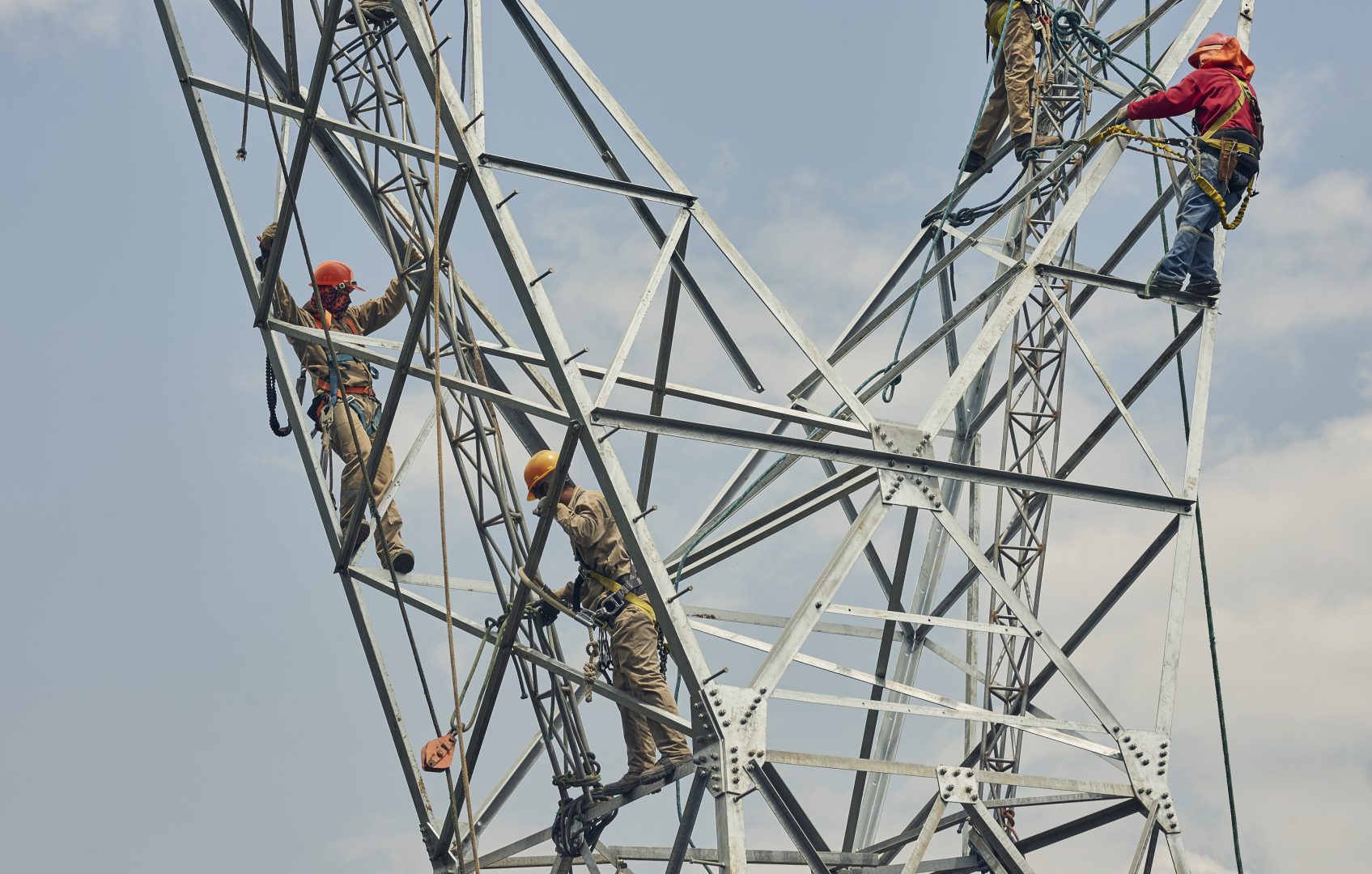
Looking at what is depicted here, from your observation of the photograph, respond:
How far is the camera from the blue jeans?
1559 cm

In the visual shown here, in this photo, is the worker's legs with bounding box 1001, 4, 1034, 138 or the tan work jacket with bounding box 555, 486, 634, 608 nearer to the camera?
the tan work jacket with bounding box 555, 486, 634, 608

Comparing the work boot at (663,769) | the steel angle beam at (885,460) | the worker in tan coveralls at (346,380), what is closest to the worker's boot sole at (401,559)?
the worker in tan coveralls at (346,380)

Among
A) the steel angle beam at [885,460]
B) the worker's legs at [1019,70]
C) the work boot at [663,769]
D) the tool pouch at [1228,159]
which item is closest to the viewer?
the steel angle beam at [885,460]

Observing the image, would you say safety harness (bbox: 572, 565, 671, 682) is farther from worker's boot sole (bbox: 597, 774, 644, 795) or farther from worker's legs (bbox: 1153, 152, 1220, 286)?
worker's legs (bbox: 1153, 152, 1220, 286)

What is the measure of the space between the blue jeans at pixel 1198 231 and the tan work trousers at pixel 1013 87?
2084 mm

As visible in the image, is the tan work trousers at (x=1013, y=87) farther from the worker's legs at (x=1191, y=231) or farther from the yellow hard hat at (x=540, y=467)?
the yellow hard hat at (x=540, y=467)

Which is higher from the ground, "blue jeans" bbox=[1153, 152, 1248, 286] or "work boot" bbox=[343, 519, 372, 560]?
"blue jeans" bbox=[1153, 152, 1248, 286]

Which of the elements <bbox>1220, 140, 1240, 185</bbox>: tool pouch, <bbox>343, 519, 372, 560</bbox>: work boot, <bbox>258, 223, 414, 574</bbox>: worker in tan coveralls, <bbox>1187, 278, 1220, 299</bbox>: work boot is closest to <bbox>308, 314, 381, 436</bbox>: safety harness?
<bbox>258, 223, 414, 574</bbox>: worker in tan coveralls

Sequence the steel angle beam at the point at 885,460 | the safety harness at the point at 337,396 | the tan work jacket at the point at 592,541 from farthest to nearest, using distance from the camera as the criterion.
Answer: the safety harness at the point at 337,396
the tan work jacket at the point at 592,541
the steel angle beam at the point at 885,460

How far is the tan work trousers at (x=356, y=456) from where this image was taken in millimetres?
16688

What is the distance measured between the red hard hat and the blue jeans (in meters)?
7.20

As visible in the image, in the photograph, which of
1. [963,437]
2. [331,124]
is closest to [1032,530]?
[963,437]

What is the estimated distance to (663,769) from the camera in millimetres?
14906

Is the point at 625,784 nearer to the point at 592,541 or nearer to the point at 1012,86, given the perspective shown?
the point at 592,541
